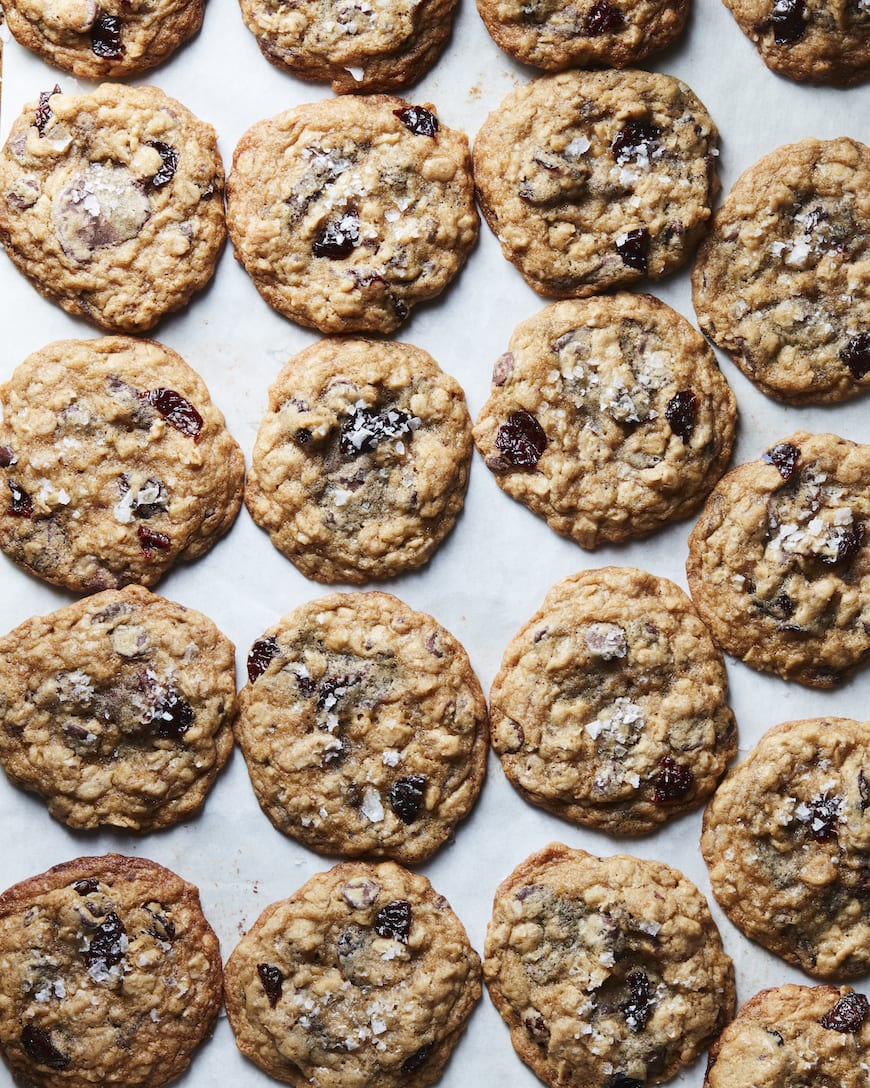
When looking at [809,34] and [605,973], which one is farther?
[809,34]

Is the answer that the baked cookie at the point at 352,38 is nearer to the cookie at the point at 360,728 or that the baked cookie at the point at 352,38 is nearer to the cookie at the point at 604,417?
the cookie at the point at 604,417

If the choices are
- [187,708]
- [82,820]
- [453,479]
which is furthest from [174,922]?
[453,479]

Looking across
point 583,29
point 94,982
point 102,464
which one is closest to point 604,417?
point 583,29

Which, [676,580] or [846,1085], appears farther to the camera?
[676,580]

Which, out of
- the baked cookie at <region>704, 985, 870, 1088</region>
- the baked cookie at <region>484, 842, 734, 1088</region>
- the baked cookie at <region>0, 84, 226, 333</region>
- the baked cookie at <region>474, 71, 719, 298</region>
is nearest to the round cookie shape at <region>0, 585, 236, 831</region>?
the baked cookie at <region>0, 84, 226, 333</region>

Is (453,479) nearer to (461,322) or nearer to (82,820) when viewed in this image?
(461,322)

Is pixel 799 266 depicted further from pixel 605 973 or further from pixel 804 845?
pixel 605 973
